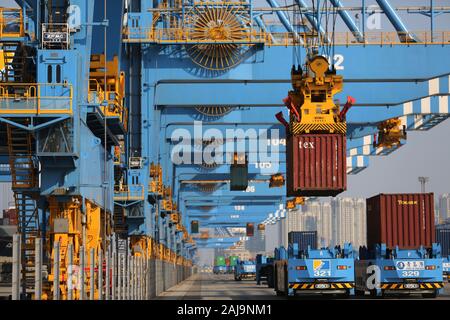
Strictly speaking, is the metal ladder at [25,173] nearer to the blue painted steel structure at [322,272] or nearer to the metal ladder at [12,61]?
the metal ladder at [12,61]

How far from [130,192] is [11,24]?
1883 cm

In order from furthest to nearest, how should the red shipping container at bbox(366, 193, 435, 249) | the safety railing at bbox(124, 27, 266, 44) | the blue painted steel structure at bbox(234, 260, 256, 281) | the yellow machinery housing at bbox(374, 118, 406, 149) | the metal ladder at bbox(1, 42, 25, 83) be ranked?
the blue painted steel structure at bbox(234, 260, 256, 281) < the yellow machinery housing at bbox(374, 118, 406, 149) < the safety railing at bbox(124, 27, 266, 44) < the red shipping container at bbox(366, 193, 435, 249) < the metal ladder at bbox(1, 42, 25, 83)

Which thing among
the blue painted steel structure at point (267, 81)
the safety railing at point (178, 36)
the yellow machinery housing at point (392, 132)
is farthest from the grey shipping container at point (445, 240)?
the safety railing at point (178, 36)

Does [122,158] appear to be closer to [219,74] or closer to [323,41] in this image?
[219,74]

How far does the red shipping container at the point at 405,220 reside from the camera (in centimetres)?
3675

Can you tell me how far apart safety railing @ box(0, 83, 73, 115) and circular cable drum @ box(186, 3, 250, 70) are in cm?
1679

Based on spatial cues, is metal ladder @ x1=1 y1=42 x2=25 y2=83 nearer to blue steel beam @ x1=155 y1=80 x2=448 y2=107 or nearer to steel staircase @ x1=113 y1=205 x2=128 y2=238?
blue steel beam @ x1=155 y1=80 x2=448 y2=107

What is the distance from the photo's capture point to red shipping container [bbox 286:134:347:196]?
34.4 metres

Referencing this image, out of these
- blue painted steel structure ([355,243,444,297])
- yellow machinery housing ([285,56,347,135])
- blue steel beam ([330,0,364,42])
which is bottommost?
blue painted steel structure ([355,243,444,297])

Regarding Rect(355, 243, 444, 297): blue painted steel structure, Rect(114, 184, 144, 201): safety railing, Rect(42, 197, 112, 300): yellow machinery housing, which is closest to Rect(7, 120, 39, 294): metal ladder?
Rect(42, 197, 112, 300): yellow machinery housing

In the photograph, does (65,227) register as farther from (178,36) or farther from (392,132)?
(392,132)

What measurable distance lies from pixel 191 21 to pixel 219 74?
103 inches

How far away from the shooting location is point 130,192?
155 feet
